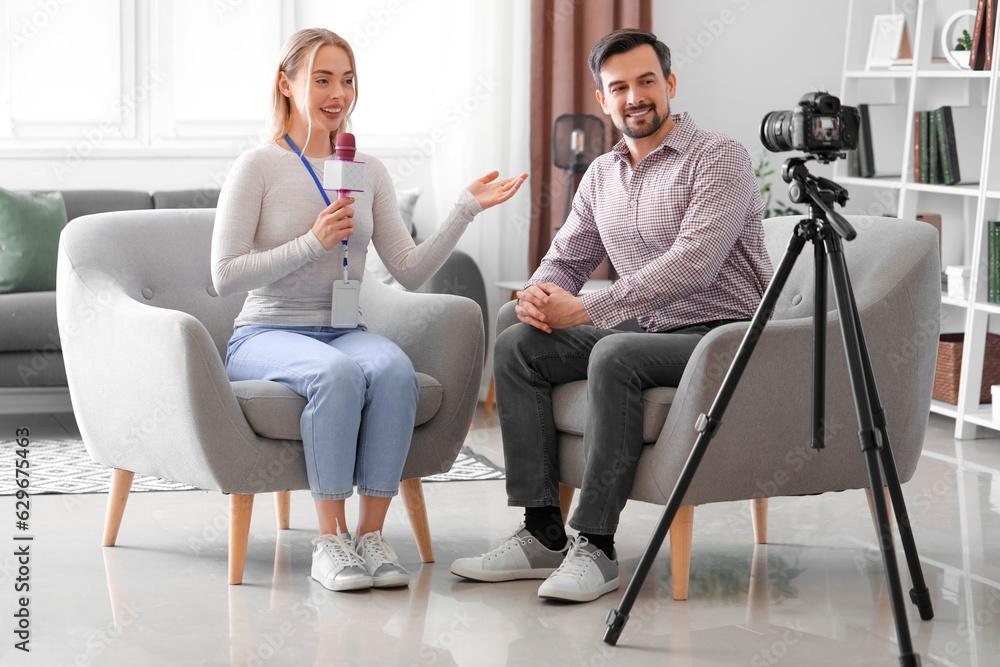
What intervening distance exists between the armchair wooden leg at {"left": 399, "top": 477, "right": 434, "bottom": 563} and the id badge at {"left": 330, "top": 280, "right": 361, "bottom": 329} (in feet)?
1.14

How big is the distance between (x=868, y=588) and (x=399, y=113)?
2.93 meters

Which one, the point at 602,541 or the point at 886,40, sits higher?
the point at 886,40

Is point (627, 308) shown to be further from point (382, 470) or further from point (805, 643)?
point (805, 643)

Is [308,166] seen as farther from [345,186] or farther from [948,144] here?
[948,144]

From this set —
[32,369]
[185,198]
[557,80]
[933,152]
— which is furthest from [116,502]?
[933,152]

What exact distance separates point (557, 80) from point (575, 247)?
2.05m

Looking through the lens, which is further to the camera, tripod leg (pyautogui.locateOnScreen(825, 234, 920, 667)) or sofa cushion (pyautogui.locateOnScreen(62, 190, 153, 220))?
sofa cushion (pyautogui.locateOnScreen(62, 190, 153, 220))

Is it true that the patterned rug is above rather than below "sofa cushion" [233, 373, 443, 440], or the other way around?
below

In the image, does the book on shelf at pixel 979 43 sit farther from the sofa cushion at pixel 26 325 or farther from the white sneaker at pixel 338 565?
the sofa cushion at pixel 26 325

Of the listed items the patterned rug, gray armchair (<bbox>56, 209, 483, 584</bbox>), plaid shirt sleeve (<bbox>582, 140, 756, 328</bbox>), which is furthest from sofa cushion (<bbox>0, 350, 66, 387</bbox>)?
plaid shirt sleeve (<bbox>582, 140, 756, 328</bbox>)

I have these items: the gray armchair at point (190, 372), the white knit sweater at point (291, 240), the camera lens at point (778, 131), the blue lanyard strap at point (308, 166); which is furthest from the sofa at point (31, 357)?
the camera lens at point (778, 131)

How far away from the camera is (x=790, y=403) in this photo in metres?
2.14

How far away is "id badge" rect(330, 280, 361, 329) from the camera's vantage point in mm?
2359

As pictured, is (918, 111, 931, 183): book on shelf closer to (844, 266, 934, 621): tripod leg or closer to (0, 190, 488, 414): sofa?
(844, 266, 934, 621): tripod leg
